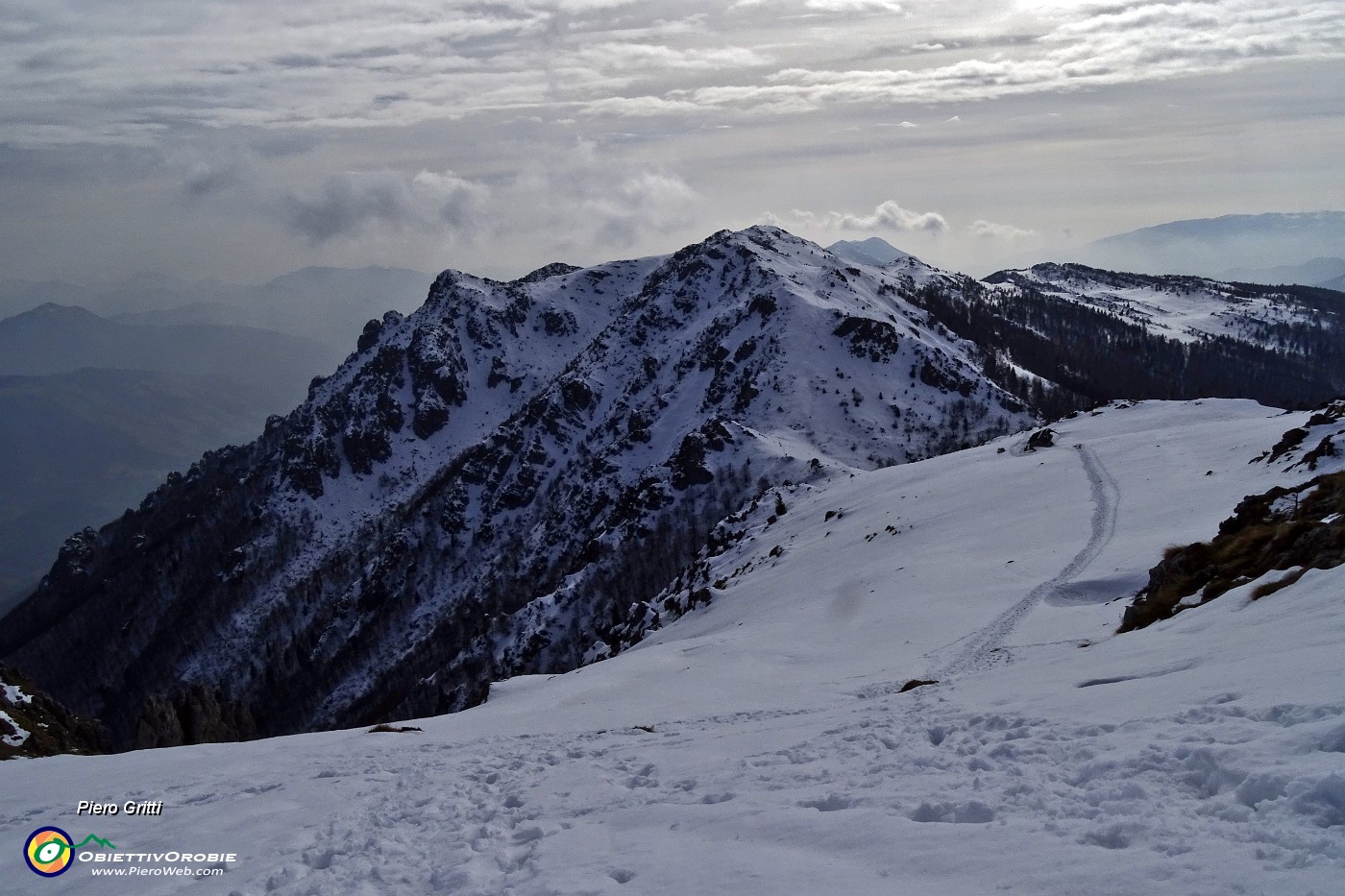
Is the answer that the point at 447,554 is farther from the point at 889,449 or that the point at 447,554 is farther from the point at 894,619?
the point at 894,619

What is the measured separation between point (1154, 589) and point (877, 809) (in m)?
19.6

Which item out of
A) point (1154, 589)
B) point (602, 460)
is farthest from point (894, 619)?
point (602, 460)

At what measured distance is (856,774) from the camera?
620 inches

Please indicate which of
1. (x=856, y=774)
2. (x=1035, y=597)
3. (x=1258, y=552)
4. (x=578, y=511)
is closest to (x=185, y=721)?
(x=856, y=774)

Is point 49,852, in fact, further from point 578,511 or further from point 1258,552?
point 578,511

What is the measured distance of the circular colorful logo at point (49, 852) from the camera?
1720 centimetres

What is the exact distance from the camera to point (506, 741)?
24.5 m

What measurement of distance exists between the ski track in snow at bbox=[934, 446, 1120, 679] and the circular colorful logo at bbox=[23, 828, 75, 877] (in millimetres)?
25604

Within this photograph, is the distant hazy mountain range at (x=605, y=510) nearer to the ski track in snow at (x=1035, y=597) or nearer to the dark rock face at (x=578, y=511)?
the dark rock face at (x=578, y=511)

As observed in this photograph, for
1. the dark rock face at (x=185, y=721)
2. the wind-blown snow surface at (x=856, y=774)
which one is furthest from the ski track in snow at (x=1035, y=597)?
the dark rock face at (x=185, y=721)

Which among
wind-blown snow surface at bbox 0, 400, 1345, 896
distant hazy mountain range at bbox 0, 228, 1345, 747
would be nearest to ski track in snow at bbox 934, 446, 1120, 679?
wind-blown snow surface at bbox 0, 400, 1345, 896

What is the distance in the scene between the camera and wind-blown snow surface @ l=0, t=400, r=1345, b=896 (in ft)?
35.5

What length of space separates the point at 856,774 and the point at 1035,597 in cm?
2283

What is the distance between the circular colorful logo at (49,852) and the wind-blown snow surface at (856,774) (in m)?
0.33
